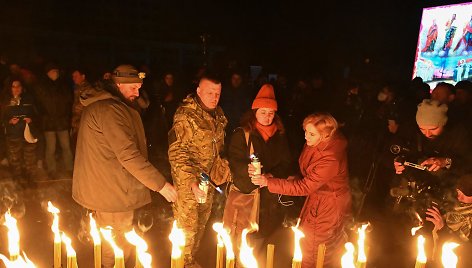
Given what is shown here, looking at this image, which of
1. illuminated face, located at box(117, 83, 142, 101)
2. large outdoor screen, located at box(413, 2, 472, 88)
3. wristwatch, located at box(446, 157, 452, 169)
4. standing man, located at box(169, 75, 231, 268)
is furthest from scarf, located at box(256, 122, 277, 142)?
large outdoor screen, located at box(413, 2, 472, 88)

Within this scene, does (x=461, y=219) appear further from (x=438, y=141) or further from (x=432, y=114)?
(x=432, y=114)

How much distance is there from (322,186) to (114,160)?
5.79ft

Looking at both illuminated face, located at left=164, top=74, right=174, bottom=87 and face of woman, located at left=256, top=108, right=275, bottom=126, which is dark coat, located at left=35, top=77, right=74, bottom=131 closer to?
illuminated face, located at left=164, top=74, right=174, bottom=87

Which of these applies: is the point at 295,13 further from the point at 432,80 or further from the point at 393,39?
the point at 432,80

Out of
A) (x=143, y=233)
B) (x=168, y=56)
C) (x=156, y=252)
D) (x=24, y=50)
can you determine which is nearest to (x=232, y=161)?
(x=156, y=252)

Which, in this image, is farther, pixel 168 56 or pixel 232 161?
pixel 168 56

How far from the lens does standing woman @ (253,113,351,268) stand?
11.3 feet

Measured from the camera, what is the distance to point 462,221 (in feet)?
11.0

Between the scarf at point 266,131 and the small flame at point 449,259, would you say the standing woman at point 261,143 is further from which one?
the small flame at point 449,259

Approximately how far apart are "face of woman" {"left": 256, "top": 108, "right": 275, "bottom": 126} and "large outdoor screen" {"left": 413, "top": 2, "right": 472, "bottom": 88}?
777 centimetres

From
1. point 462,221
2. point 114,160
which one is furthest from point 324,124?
point 114,160

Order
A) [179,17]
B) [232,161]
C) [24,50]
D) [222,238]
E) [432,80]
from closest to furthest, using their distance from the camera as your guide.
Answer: [222,238] → [232,161] → [432,80] → [24,50] → [179,17]

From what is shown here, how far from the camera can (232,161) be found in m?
3.78

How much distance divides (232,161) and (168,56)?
2015 centimetres
